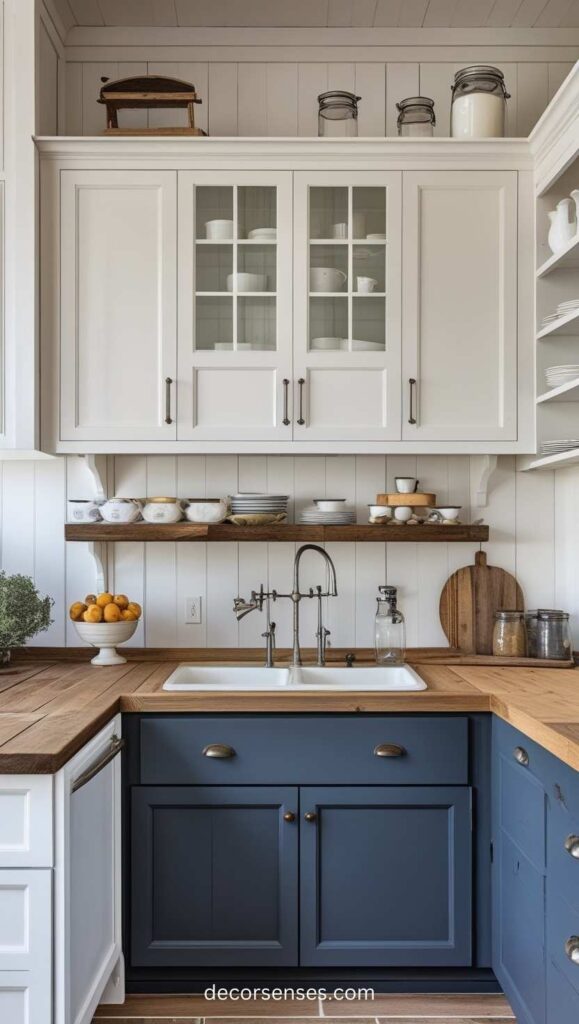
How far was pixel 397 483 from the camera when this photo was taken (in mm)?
2787

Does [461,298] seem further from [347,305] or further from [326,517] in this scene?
[326,517]

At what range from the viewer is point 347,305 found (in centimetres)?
262

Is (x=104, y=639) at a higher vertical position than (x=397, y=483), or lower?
lower

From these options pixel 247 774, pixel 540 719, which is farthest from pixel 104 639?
pixel 540 719

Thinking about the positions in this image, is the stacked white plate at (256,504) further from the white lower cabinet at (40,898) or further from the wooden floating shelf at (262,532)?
the white lower cabinet at (40,898)

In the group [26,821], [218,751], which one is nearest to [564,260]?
[218,751]

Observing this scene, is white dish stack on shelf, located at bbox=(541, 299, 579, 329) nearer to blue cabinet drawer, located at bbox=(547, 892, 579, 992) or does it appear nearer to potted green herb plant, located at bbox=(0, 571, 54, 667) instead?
blue cabinet drawer, located at bbox=(547, 892, 579, 992)

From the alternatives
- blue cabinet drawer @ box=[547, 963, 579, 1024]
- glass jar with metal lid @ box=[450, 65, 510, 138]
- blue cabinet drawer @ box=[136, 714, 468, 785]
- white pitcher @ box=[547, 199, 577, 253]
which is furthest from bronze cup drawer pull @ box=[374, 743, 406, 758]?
glass jar with metal lid @ box=[450, 65, 510, 138]

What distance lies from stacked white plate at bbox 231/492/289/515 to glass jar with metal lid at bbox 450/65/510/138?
128 centimetres

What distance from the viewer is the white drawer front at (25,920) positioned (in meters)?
1.69

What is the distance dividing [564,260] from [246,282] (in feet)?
3.12

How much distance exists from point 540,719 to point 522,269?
143cm

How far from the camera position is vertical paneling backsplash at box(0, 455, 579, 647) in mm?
2900

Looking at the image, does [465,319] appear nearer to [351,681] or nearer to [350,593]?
[350,593]
